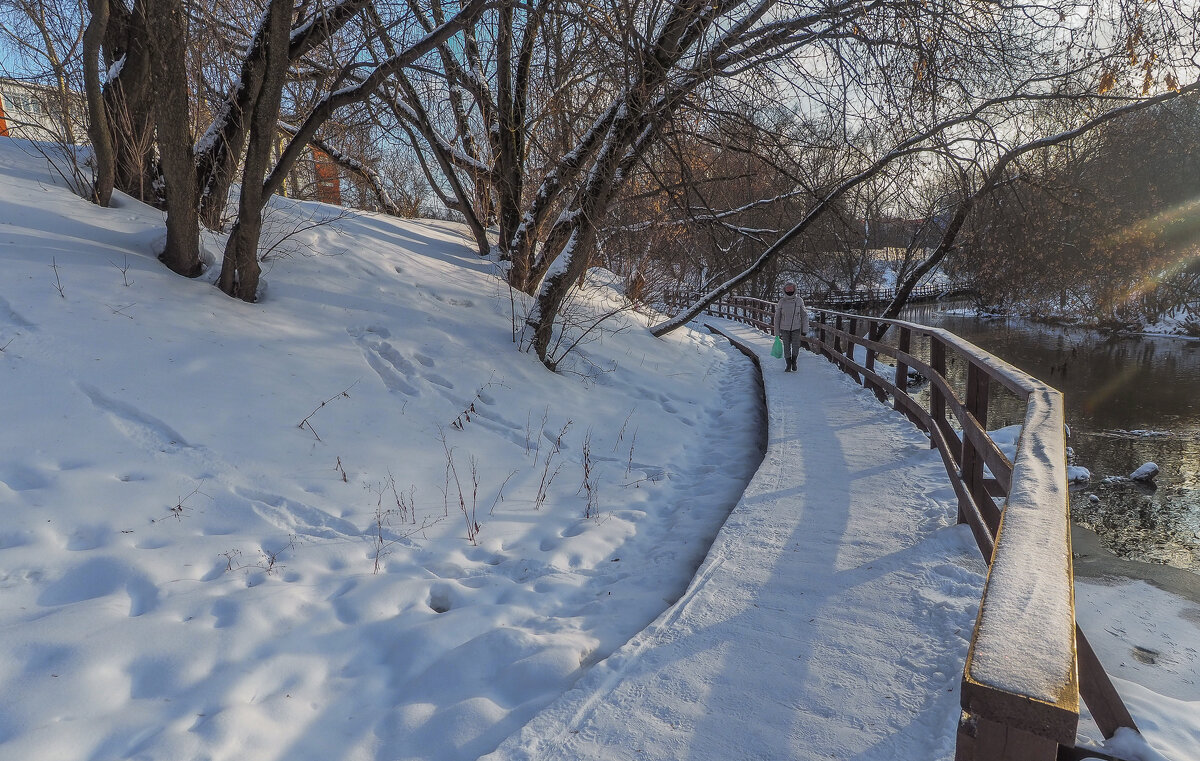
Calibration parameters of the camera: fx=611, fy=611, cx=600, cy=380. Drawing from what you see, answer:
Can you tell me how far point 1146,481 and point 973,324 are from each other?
1154 inches

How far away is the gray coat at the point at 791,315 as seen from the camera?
10727 mm

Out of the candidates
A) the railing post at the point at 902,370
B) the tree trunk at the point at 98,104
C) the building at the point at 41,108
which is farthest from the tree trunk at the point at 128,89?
the railing post at the point at 902,370

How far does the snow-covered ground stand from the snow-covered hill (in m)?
0.02

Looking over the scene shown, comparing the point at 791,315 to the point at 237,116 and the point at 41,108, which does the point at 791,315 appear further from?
the point at 41,108

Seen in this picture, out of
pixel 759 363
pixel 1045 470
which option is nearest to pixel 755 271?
pixel 759 363

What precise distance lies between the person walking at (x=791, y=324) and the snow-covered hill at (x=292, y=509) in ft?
12.6

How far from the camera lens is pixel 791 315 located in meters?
10.8

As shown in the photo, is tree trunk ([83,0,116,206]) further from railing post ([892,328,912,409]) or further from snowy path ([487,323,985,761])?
railing post ([892,328,912,409])

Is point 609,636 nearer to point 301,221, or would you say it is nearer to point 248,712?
point 248,712

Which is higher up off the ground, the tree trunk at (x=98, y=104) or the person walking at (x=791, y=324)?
the tree trunk at (x=98, y=104)

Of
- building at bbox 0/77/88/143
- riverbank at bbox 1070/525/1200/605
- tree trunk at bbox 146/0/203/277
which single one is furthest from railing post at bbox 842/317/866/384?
building at bbox 0/77/88/143

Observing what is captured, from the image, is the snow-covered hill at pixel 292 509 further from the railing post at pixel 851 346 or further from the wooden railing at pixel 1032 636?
the railing post at pixel 851 346

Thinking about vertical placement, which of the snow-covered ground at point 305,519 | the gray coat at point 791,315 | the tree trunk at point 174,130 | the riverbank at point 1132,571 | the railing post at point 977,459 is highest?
the tree trunk at point 174,130

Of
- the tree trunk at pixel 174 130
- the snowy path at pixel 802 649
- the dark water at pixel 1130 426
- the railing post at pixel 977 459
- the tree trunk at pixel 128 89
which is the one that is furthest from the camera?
the dark water at pixel 1130 426
